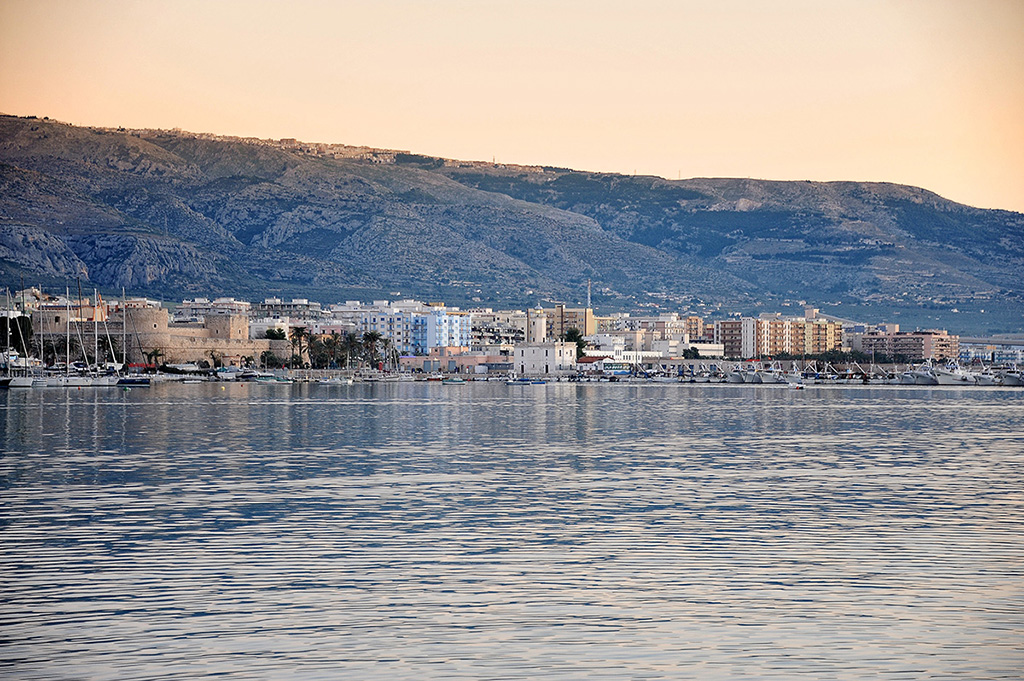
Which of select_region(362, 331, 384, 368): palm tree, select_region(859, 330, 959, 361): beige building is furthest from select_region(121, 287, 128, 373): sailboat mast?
select_region(859, 330, 959, 361): beige building

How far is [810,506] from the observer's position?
68.1 ft

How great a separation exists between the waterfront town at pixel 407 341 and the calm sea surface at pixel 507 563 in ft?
237

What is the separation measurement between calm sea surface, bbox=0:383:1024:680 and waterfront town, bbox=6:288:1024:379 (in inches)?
2845

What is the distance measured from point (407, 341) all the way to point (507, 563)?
14478 cm

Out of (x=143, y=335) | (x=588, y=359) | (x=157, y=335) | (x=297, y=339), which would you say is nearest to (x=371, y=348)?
(x=297, y=339)

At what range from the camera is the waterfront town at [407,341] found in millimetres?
112875

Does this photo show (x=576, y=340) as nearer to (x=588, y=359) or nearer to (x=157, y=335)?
(x=588, y=359)

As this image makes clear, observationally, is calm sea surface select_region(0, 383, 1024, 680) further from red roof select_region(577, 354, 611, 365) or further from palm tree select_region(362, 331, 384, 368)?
red roof select_region(577, 354, 611, 365)

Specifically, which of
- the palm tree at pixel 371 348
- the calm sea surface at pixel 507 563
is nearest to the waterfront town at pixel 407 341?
the palm tree at pixel 371 348

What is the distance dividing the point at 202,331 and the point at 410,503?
4191 inches

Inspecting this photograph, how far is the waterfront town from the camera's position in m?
113

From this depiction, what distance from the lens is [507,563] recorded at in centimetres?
1484

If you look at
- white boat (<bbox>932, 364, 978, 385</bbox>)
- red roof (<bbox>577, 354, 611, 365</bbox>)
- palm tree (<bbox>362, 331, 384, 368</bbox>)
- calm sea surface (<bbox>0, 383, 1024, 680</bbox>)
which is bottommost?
calm sea surface (<bbox>0, 383, 1024, 680</bbox>)

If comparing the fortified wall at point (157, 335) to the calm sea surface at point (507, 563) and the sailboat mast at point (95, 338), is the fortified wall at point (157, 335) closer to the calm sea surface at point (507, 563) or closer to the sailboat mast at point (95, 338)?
the sailboat mast at point (95, 338)
